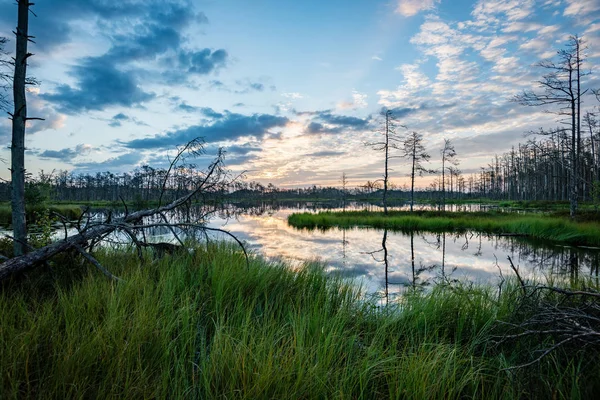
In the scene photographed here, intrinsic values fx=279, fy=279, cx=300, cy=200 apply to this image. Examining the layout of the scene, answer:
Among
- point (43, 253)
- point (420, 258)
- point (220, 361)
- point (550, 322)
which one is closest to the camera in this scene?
point (220, 361)

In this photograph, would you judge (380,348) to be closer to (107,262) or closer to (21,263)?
(21,263)

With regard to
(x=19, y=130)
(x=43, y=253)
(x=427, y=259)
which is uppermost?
(x=19, y=130)

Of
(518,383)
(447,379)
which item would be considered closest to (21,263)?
(447,379)

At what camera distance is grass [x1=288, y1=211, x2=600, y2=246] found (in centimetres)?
1460

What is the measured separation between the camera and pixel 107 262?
554cm

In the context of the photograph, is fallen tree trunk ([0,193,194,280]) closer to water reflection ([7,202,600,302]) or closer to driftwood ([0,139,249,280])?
driftwood ([0,139,249,280])

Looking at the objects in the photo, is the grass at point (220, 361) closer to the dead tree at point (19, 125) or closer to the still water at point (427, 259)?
the dead tree at point (19, 125)

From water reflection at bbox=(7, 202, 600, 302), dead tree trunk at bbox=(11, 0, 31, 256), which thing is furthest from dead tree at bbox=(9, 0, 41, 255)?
water reflection at bbox=(7, 202, 600, 302)

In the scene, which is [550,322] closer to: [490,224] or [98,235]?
[98,235]

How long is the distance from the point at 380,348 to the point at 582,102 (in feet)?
84.6

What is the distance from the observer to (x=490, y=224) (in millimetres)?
20578

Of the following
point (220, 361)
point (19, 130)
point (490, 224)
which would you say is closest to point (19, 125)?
point (19, 130)

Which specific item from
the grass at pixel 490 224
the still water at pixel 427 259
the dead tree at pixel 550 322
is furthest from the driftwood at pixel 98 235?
the grass at pixel 490 224

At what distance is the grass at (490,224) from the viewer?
14602mm
